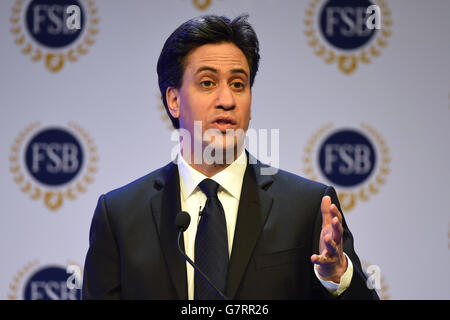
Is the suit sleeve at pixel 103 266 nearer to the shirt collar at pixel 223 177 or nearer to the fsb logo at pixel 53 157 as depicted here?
the shirt collar at pixel 223 177

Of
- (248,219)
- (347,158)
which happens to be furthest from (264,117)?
(248,219)

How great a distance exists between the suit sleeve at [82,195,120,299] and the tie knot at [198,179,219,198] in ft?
1.04

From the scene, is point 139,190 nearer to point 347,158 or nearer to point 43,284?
point 43,284

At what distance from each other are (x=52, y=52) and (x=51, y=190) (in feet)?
2.02

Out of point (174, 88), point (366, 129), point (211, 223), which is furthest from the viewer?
point (366, 129)

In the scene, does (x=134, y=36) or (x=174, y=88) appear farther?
(x=134, y=36)

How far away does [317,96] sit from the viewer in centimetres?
254

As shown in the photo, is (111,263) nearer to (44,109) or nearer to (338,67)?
(44,109)

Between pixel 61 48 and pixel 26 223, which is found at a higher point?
pixel 61 48

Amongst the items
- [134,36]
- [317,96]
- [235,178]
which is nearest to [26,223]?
[134,36]

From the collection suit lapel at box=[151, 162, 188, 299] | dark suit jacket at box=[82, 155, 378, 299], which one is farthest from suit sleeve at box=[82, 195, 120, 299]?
suit lapel at box=[151, 162, 188, 299]

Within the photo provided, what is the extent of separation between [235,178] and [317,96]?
877 millimetres
